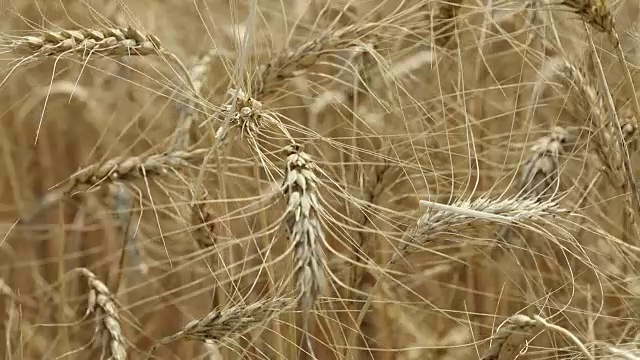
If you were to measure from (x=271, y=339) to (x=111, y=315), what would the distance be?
201mm

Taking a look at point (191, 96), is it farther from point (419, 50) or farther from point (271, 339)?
point (419, 50)

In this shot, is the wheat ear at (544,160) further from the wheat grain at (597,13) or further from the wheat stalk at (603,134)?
the wheat grain at (597,13)

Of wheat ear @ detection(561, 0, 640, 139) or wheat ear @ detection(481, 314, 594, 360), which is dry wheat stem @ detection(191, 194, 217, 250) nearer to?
wheat ear @ detection(481, 314, 594, 360)

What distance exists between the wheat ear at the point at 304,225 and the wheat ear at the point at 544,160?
12.1 inches

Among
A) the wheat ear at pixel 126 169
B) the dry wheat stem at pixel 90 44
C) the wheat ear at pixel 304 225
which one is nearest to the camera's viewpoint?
the wheat ear at pixel 304 225

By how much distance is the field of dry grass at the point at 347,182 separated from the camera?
71cm

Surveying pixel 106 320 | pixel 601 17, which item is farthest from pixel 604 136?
pixel 106 320

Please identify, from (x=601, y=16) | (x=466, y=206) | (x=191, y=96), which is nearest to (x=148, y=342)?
(x=191, y=96)

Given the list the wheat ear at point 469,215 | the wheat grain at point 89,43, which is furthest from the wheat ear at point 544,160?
the wheat grain at point 89,43

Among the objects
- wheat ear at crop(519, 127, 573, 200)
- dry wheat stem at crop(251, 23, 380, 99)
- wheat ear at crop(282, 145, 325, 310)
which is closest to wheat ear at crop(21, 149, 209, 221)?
dry wheat stem at crop(251, 23, 380, 99)

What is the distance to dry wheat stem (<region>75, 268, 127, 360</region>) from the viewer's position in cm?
85

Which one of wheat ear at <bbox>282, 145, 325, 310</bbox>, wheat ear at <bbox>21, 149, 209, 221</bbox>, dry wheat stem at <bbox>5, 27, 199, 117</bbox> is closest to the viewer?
wheat ear at <bbox>282, 145, 325, 310</bbox>

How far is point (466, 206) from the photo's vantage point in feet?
2.28

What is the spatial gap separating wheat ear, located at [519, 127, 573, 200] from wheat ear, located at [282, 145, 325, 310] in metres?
0.31
